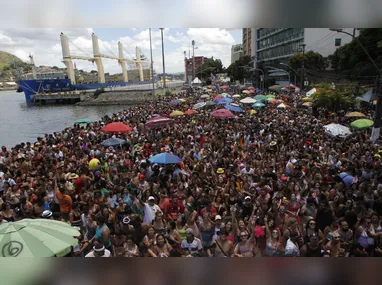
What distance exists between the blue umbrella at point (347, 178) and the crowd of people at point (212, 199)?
0.9 inches

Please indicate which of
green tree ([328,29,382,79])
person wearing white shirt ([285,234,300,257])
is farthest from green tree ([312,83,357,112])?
person wearing white shirt ([285,234,300,257])

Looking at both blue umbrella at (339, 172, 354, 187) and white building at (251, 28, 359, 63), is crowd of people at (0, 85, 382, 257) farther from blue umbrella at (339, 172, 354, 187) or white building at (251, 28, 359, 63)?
white building at (251, 28, 359, 63)

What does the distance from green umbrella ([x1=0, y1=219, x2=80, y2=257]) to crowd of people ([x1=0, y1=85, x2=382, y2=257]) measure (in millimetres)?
698

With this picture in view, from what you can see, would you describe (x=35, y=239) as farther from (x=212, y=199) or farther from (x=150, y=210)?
Answer: (x=212, y=199)

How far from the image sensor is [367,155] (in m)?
9.11

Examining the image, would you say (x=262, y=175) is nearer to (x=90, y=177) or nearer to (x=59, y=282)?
(x=90, y=177)

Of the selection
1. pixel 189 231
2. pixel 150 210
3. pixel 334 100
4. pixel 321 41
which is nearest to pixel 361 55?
pixel 334 100

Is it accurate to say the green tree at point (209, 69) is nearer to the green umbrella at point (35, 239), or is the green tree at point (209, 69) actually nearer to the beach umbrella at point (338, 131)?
the beach umbrella at point (338, 131)

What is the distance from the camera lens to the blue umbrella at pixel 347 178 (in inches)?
284

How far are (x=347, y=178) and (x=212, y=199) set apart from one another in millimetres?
3442

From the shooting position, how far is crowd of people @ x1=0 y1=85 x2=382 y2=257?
4773 millimetres

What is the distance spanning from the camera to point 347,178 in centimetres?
731
